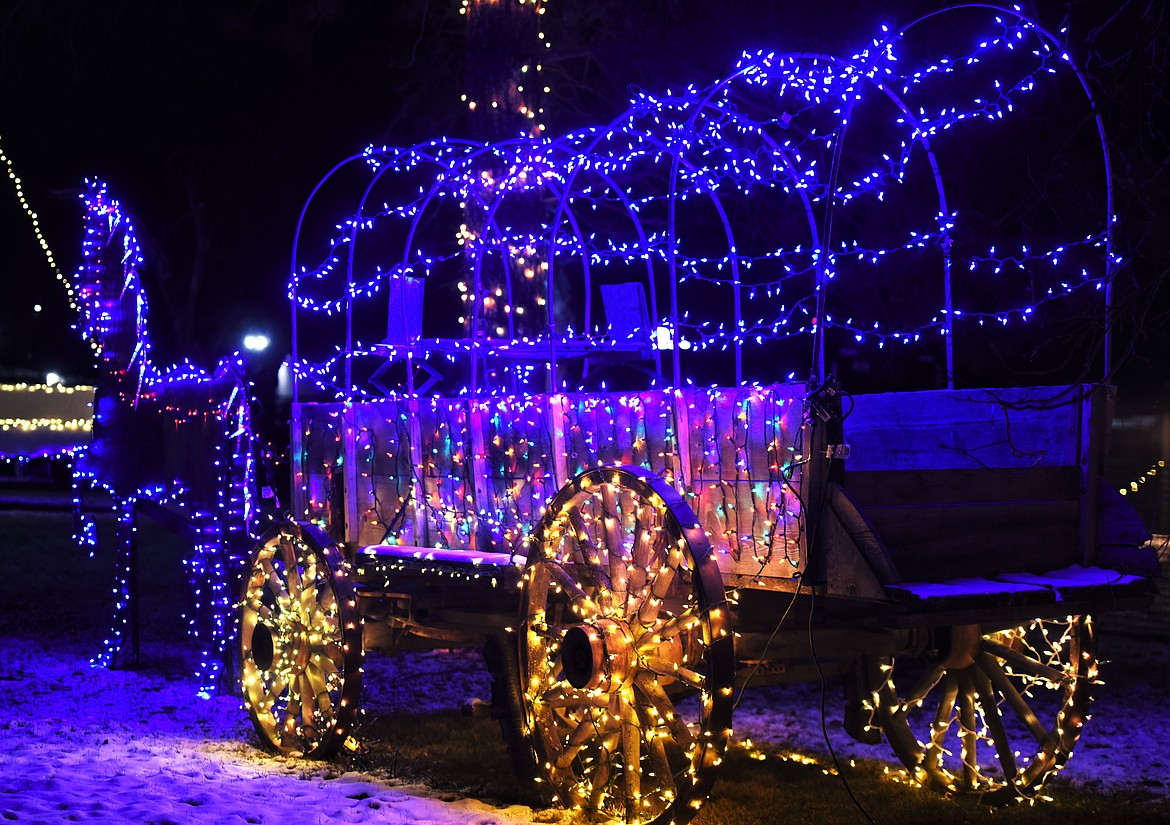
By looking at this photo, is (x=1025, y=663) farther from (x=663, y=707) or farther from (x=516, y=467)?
(x=516, y=467)

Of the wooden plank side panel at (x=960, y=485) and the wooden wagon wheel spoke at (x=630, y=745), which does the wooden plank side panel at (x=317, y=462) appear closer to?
the wooden wagon wheel spoke at (x=630, y=745)

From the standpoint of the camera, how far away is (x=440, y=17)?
15469 millimetres

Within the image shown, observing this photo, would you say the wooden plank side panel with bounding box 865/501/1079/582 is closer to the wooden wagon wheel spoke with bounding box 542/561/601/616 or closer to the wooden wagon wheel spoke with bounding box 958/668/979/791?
the wooden wagon wheel spoke with bounding box 958/668/979/791

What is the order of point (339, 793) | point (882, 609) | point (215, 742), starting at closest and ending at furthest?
1. point (882, 609)
2. point (339, 793)
3. point (215, 742)

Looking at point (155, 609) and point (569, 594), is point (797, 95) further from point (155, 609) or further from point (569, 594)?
point (569, 594)

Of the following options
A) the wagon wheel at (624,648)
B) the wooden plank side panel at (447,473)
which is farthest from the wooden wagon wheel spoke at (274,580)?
the wagon wheel at (624,648)

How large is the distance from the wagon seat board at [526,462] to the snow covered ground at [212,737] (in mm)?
1225

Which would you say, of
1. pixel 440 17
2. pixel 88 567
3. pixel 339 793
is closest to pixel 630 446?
pixel 339 793

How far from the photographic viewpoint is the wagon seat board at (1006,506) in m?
5.00

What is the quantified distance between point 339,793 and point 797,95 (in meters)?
9.78

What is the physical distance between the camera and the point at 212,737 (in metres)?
7.75

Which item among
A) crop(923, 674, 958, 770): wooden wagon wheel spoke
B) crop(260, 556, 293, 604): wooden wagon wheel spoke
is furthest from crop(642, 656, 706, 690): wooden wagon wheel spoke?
crop(260, 556, 293, 604): wooden wagon wheel spoke

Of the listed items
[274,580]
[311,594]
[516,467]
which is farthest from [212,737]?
[516,467]

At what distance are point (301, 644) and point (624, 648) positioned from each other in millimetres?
2403
